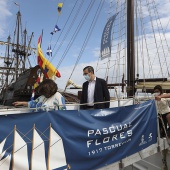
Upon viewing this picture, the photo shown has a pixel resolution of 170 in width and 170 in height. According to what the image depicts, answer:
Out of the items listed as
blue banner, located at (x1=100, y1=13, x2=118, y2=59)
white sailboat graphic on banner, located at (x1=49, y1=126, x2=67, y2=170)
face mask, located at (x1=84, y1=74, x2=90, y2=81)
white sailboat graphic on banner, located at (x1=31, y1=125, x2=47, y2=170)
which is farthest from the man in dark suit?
blue banner, located at (x1=100, y1=13, x2=118, y2=59)

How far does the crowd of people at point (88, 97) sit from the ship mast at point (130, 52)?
3061 mm

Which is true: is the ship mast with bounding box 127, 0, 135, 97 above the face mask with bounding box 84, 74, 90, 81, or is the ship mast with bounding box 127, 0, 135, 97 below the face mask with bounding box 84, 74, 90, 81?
above

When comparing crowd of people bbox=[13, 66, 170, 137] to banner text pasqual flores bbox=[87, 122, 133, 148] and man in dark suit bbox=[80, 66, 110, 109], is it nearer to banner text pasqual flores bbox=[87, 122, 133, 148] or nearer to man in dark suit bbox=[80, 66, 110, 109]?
man in dark suit bbox=[80, 66, 110, 109]

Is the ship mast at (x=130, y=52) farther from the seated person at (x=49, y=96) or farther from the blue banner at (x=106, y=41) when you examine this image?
the seated person at (x=49, y=96)

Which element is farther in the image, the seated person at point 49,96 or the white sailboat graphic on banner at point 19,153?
the seated person at point 49,96

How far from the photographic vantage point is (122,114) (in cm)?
355

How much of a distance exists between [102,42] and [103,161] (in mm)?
5785

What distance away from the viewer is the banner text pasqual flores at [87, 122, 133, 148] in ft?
10.3

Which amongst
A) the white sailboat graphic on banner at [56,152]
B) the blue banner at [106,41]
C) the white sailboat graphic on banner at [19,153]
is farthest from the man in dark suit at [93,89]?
the blue banner at [106,41]

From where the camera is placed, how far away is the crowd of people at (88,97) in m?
3.03

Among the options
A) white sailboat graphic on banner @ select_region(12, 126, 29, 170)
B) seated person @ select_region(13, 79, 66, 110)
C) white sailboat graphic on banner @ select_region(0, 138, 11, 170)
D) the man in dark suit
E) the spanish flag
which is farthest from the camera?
the spanish flag

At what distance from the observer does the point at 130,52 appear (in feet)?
26.0

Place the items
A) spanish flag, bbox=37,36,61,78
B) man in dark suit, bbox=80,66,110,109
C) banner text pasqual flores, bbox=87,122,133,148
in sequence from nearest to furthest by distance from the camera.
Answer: banner text pasqual flores, bbox=87,122,133,148 → man in dark suit, bbox=80,66,110,109 → spanish flag, bbox=37,36,61,78

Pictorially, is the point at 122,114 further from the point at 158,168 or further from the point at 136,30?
the point at 136,30
